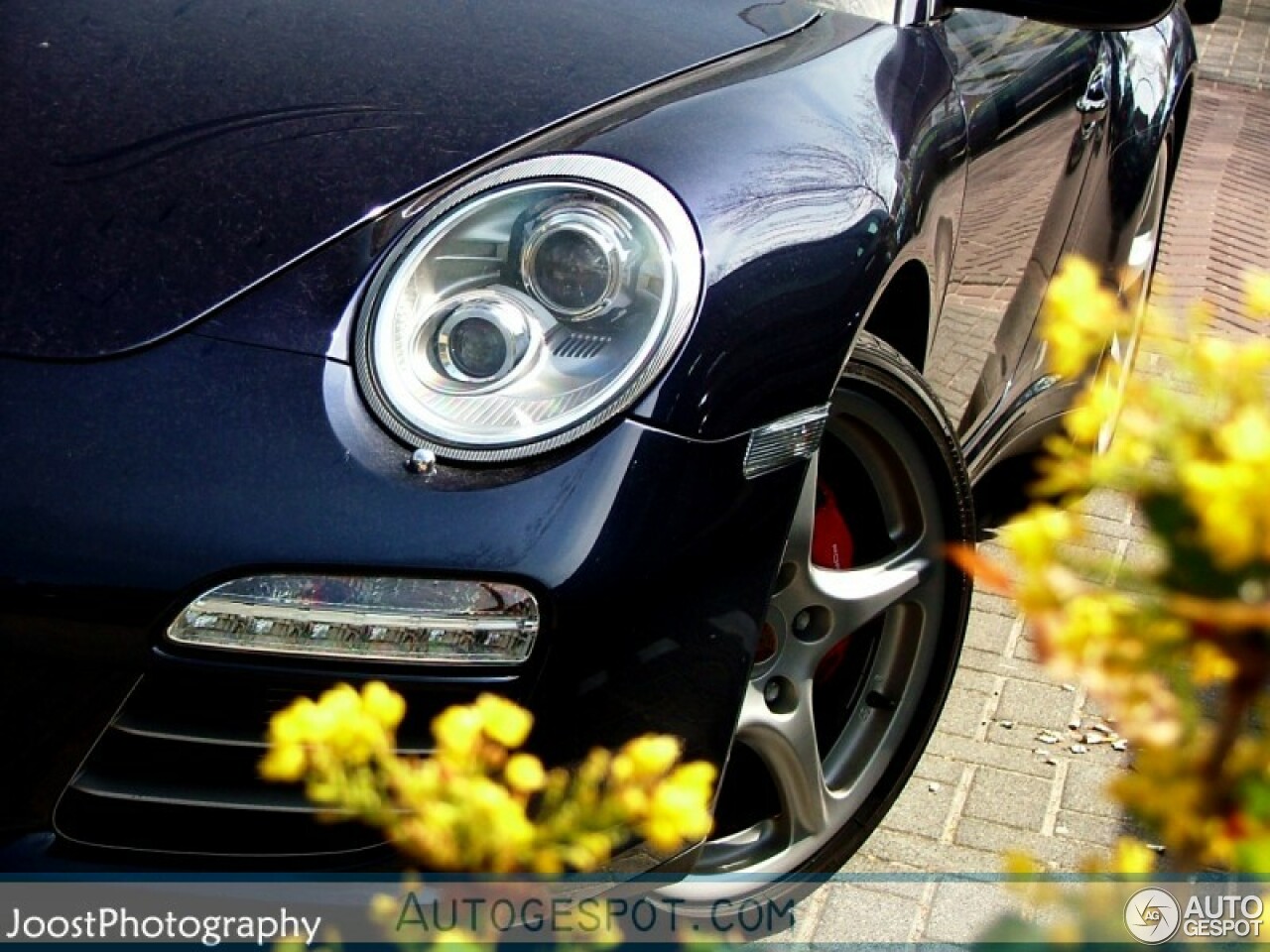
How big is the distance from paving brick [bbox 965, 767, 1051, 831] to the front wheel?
0.33 meters

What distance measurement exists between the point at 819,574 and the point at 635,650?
0.51 m

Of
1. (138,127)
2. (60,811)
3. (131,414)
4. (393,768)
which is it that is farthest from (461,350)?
(393,768)

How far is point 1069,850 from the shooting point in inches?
115

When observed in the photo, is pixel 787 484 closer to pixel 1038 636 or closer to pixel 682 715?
pixel 682 715

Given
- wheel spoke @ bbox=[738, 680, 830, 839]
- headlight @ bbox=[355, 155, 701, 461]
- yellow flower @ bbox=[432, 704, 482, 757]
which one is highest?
yellow flower @ bbox=[432, 704, 482, 757]

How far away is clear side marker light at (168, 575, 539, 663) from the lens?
1937 millimetres

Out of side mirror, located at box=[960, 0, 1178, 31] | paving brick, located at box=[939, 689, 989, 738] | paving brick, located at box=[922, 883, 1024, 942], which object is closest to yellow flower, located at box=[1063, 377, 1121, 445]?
paving brick, located at box=[922, 883, 1024, 942]

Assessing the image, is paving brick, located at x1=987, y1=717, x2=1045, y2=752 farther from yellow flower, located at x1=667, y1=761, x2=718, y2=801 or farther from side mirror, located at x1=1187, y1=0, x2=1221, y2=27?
yellow flower, located at x1=667, y1=761, x2=718, y2=801

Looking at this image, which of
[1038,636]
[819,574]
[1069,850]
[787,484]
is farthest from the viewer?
[1069,850]

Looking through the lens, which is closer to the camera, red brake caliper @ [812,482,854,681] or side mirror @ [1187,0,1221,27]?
red brake caliper @ [812,482,854,681]

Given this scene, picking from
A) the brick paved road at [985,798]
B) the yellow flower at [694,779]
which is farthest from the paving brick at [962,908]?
the yellow flower at [694,779]

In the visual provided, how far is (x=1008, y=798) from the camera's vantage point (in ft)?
10.1

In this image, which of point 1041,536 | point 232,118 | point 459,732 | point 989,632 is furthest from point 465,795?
point 989,632

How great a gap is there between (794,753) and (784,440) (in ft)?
1.78
